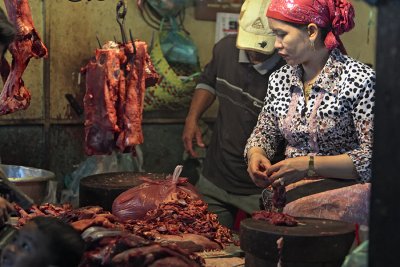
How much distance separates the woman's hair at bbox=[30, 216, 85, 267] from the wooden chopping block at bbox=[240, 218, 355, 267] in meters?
0.78

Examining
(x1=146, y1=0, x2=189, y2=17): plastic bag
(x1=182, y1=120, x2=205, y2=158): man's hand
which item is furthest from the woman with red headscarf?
(x1=146, y1=0, x2=189, y2=17): plastic bag

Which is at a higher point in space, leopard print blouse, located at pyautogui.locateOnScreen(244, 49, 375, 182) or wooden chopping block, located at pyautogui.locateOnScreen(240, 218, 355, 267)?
leopard print blouse, located at pyautogui.locateOnScreen(244, 49, 375, 182)

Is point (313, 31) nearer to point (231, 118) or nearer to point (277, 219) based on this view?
point (277, 219)

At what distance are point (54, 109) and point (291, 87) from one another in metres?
2.72

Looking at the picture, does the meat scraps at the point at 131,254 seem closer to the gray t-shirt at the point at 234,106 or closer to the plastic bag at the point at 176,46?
the gray t-shirt at the point at 234,106

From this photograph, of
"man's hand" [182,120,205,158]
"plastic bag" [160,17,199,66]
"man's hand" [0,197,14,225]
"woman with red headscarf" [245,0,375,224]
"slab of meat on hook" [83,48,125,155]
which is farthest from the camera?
"plastic bag" [160,17,199,66]

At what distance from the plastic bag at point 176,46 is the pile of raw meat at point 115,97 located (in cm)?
200

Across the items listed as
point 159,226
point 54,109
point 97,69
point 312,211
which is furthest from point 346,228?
point 54,109

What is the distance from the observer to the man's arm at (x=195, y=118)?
637 cm

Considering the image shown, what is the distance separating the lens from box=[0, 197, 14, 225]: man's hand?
3.42 metres

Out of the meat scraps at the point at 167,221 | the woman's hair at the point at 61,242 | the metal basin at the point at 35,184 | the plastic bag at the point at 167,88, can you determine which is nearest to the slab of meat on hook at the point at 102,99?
the metal basin at the point at 35,184

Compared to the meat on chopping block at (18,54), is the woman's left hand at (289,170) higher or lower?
lower

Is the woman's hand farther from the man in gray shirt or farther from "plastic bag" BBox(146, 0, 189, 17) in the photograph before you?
"plastic bag" BBox(146, 0, 189, 17)

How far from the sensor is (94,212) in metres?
4.01
